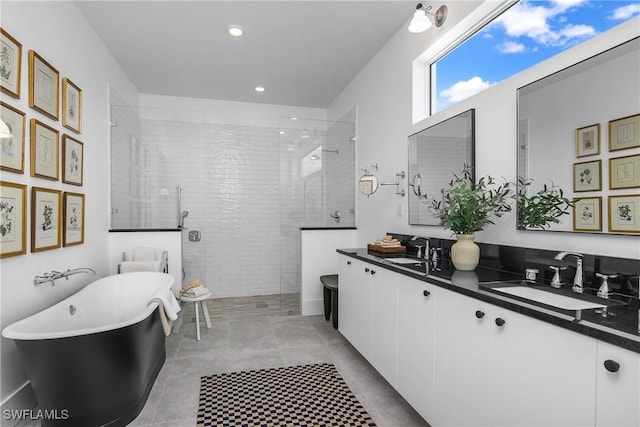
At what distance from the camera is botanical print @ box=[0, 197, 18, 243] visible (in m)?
1.98

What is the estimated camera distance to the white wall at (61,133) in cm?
209

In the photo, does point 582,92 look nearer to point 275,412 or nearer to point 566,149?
point 566,149

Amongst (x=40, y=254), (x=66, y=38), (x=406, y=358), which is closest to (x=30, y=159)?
(x=40, y=254)

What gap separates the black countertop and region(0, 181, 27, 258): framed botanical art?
7.63ft

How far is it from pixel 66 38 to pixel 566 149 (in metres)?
3.57

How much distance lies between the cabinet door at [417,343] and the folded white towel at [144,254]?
274 centimetres

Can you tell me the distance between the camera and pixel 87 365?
1789mm

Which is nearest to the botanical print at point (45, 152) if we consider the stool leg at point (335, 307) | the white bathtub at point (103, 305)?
the white bathtub at point (103, 305)

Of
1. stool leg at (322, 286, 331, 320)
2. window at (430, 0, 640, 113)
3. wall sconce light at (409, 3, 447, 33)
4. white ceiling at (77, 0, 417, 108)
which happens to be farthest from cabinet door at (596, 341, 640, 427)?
stool leg at (322, 286, 331, 320)

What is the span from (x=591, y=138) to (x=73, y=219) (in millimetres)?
3487

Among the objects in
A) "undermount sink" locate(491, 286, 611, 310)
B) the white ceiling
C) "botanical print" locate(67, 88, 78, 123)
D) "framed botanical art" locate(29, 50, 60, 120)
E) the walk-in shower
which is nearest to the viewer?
"undermount sink" locate(491, 286, 611, 310)

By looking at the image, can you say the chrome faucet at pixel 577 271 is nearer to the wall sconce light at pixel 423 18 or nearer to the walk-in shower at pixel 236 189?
the wall sconce light at pixel 423 18

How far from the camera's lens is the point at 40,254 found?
2371 millimetres

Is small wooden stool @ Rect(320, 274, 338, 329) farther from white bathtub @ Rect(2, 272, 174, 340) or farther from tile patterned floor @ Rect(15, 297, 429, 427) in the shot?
white bathtub @ Rect(2, 272, 174, 340)
